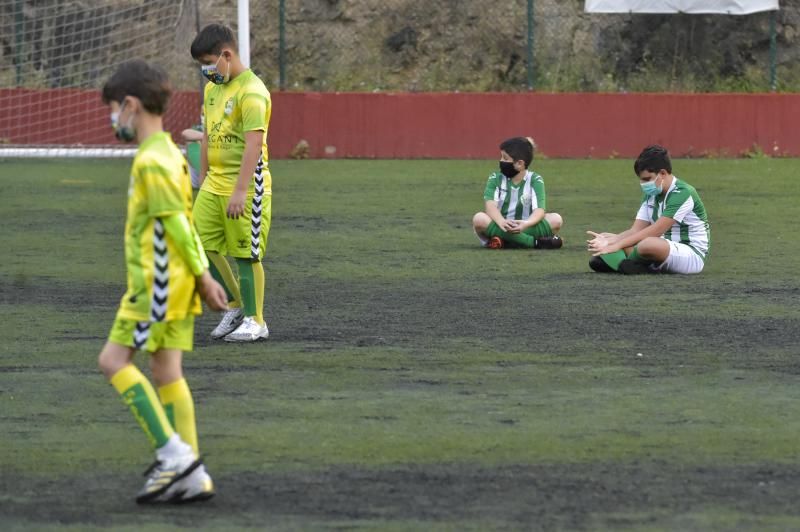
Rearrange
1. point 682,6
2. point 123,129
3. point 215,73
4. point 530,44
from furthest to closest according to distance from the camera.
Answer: point 682,6 < point 530,44 < point 215,73 < point 123,129

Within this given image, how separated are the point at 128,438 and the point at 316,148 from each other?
19.2 m

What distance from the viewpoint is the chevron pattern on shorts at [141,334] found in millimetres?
5461

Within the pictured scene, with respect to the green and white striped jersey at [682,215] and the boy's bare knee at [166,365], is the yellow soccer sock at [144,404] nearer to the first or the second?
the boy's bare knee at [166,365]

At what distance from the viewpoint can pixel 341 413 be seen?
7043 millimetres

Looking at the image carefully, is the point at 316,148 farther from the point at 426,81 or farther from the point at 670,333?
the point at 670,333

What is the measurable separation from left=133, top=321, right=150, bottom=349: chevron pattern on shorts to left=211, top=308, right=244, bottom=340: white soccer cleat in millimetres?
3635

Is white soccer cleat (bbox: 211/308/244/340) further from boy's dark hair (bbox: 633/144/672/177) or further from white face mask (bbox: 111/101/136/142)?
boy's dark hair (bbox: 633/144/672/177)

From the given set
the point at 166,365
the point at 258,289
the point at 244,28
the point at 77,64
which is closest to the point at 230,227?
the point at 258,289

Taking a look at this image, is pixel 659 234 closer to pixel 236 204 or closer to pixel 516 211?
pixel 516 211

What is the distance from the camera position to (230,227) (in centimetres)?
901

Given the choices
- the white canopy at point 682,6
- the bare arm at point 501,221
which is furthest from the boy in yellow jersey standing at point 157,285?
the white canopy at point 682,6

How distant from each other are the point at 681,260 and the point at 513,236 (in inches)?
89.5

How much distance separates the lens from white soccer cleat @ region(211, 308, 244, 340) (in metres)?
9.14

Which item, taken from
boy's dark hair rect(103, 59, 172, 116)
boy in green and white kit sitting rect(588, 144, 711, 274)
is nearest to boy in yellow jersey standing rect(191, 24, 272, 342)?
boy's dark hair rect(103, 59, 172, 116)
